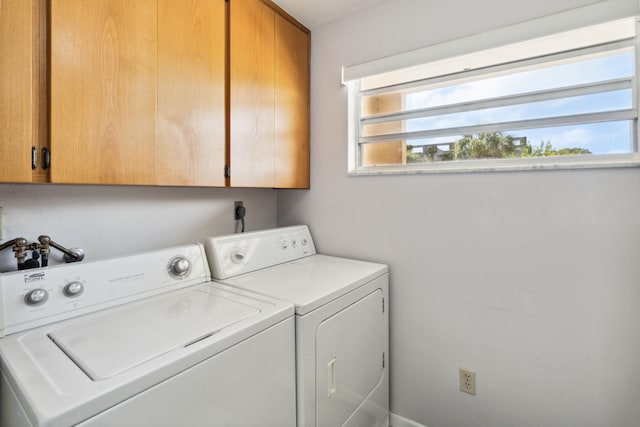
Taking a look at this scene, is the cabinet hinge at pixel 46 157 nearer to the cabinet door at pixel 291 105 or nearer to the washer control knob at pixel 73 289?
the washer control knob at pixel 73 289

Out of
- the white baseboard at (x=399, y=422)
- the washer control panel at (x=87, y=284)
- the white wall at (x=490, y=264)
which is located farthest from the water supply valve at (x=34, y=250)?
the white baseboard at (x=399, y=422)

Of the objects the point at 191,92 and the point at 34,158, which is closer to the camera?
the point at 34,158

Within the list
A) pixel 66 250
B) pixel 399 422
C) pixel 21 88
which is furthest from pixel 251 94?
pixel 399 422

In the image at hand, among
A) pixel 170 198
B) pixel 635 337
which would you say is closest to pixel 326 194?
pixel 170 198

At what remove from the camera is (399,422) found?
180 centimetres

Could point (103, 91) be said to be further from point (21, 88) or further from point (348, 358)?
point (348, 358)

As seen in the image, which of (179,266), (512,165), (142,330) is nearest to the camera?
(142,330)

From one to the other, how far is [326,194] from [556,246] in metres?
1.24

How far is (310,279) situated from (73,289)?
91 centimetres

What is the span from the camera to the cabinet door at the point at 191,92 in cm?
128

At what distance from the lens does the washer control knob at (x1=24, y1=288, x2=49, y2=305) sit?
3.20ft

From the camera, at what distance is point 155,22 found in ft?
4.06

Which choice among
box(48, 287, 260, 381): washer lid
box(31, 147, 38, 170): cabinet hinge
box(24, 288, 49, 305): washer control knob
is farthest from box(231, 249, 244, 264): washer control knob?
box(31, 147, 38, 170): cabinet hinge

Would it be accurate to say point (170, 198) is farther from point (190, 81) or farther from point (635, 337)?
point (635, 337)
